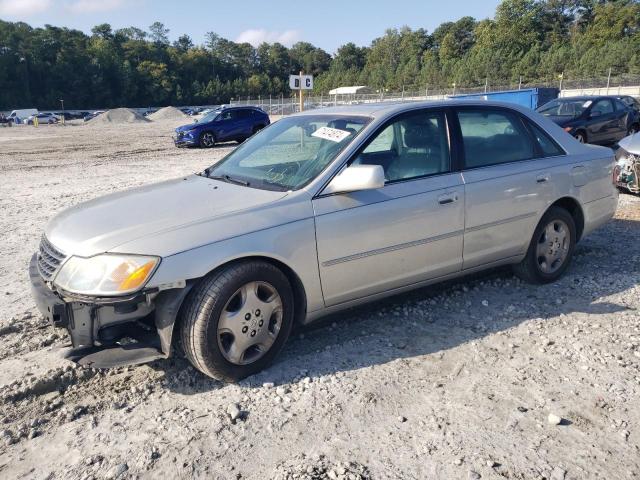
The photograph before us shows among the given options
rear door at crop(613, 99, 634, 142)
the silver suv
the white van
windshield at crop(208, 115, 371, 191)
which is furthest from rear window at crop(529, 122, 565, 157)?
the white van

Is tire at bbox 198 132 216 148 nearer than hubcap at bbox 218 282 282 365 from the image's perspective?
No

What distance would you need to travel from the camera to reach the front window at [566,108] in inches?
564

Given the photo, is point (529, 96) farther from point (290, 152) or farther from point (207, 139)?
point (290, 152)

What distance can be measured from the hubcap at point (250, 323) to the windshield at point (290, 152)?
2.46ft

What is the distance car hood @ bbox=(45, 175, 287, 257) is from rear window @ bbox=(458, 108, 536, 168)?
5.69ft

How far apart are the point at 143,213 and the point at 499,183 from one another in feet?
8.97

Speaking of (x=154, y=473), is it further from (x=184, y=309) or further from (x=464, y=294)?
(x=464, y=294)

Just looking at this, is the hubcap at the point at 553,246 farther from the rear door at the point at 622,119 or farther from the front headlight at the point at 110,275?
the rear door at the point at 622,119

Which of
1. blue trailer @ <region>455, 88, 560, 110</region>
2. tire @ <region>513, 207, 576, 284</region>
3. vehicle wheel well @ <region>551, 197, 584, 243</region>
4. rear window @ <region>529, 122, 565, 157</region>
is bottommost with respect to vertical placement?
tire @ <region>513, 207, 576, 284</region>

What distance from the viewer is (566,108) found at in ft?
48.3

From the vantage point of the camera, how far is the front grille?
10.4 ft

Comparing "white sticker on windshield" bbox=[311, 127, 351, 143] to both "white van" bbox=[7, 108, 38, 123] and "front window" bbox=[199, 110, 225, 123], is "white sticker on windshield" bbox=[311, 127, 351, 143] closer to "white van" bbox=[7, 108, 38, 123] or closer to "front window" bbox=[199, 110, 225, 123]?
"front window" bbox=[199, 110, 225, 123]

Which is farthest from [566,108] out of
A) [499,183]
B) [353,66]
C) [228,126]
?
[353,66]

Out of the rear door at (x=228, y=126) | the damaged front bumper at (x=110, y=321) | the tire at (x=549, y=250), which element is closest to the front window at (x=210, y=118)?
the rear door at (x=228, y=126)
